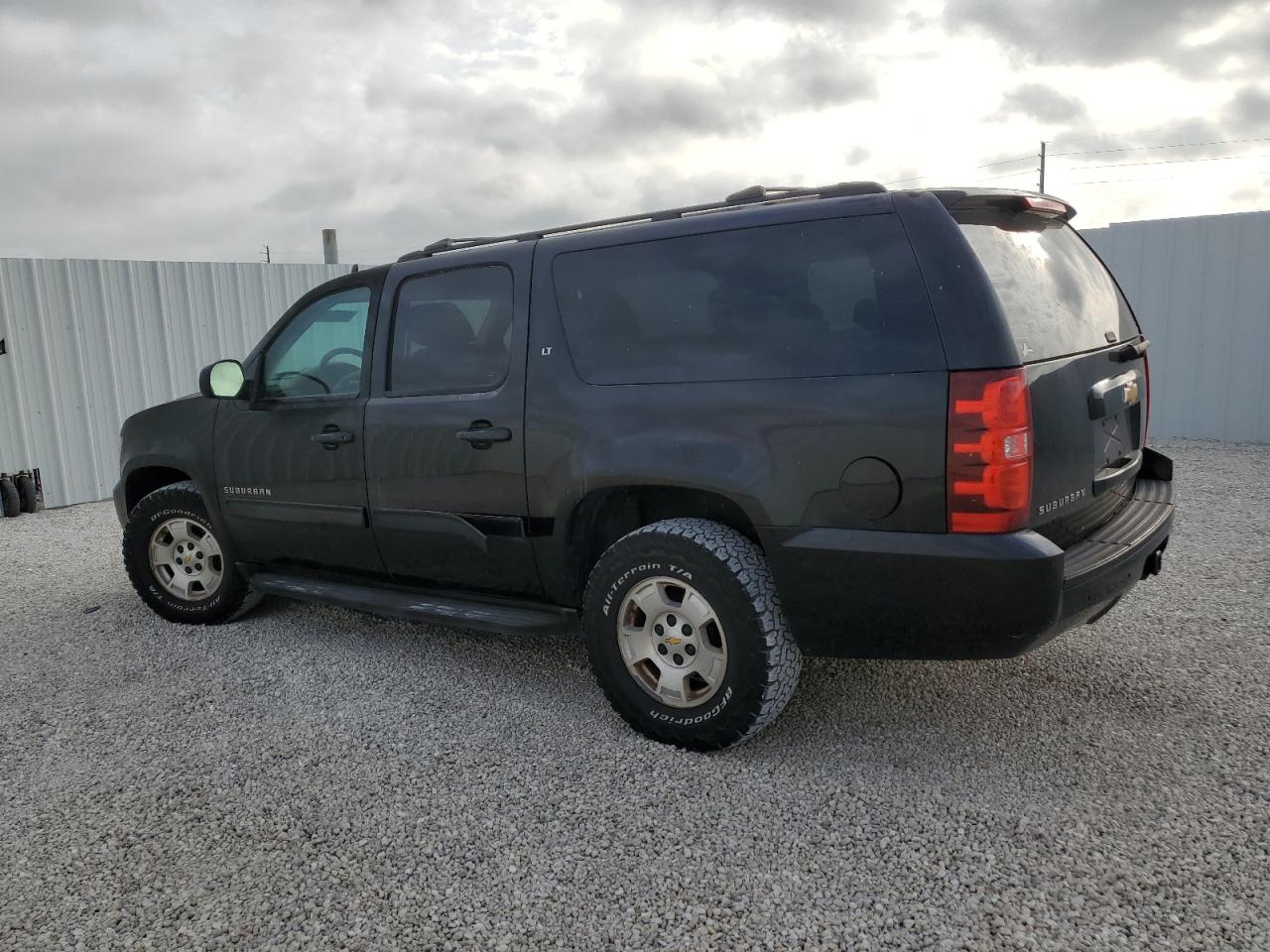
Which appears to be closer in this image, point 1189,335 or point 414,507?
point 414,507

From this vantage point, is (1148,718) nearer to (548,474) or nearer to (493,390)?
(548,474)

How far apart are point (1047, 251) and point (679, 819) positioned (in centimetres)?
224

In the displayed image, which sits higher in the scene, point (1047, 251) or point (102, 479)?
point (1047, 251)

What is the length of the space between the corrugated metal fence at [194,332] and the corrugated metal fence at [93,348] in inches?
0.4

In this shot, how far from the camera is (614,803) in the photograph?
2.83m

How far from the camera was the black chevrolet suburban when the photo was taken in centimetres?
262

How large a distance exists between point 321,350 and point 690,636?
7.43ft

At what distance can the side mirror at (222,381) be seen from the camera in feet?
13.9

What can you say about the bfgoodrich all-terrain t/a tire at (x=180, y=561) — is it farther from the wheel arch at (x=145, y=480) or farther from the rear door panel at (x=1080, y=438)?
the rear door panel at (x=1080, y=438)

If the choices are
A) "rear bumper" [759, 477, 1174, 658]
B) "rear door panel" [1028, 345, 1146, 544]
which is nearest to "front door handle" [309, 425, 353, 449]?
"rear bumper" [759, 477, 1174, 658]

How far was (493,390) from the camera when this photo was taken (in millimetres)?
3504

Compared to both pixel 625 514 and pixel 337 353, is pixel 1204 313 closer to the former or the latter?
pixel 625 514

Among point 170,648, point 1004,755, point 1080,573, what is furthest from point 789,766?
point 170,648

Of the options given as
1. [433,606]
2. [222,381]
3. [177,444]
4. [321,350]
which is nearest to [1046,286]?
[433,606]
